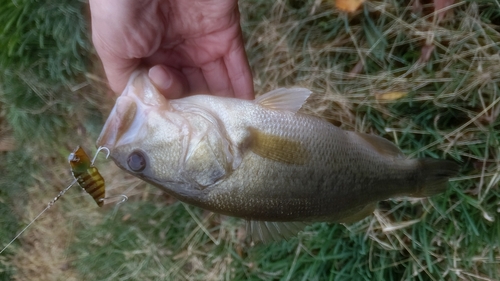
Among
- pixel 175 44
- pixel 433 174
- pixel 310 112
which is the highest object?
pixel 175 44

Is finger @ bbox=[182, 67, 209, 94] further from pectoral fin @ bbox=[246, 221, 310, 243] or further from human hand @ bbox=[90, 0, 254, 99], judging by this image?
pectoral fin @ bbox=[246, 221, 310, 243]

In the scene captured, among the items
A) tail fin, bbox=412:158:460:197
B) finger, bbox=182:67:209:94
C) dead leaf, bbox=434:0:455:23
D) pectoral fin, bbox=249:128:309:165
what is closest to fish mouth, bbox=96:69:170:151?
pectoral fin, bbox=249:128:309:165

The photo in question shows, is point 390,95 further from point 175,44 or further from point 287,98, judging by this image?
point 175,44

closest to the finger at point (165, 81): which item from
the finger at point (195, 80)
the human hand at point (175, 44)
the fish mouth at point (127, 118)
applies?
the human hand at point (175, 44)

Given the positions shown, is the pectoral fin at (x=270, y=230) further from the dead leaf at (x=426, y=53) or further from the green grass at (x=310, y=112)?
the dead leaf at (x=426, y=53)

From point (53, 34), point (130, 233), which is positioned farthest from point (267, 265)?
point (53, 34)

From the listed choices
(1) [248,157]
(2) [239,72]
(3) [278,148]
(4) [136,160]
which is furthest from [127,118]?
(2) [239,72]

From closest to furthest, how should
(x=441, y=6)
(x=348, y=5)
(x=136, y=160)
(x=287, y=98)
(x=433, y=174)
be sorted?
1. (x=136, y=160)
2. (x=287, y=98)
3. (x=433, y=174)
4. (x=441, y=6)
5. (x=348, y=5)

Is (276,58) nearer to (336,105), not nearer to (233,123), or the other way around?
(336,105)
